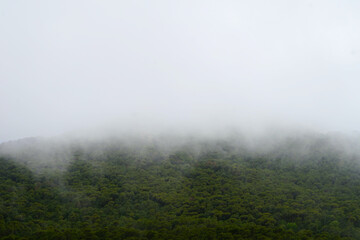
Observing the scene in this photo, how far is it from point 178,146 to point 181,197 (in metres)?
29.6

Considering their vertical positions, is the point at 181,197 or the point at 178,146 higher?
the point at 178,146

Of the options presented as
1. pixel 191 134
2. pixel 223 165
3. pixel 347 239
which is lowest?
pixel 347 239

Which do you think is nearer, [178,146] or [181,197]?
[181,197]

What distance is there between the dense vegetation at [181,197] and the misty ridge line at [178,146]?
150 centimetres

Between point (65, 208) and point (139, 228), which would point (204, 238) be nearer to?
point (139, 228)

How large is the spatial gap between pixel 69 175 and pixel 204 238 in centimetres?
3257

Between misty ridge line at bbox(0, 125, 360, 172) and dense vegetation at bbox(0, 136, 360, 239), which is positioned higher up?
misty ridge line at bbox(0, 125, 360, 172)

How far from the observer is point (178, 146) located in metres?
77.9

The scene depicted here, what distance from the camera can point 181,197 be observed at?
4888cm

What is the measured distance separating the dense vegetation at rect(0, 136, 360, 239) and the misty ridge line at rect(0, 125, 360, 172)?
1.50 metres

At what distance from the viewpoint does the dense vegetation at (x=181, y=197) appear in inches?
1446

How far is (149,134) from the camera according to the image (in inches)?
3425

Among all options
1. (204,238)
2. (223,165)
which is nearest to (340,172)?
(223,165)

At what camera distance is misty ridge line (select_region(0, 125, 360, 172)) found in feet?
215
